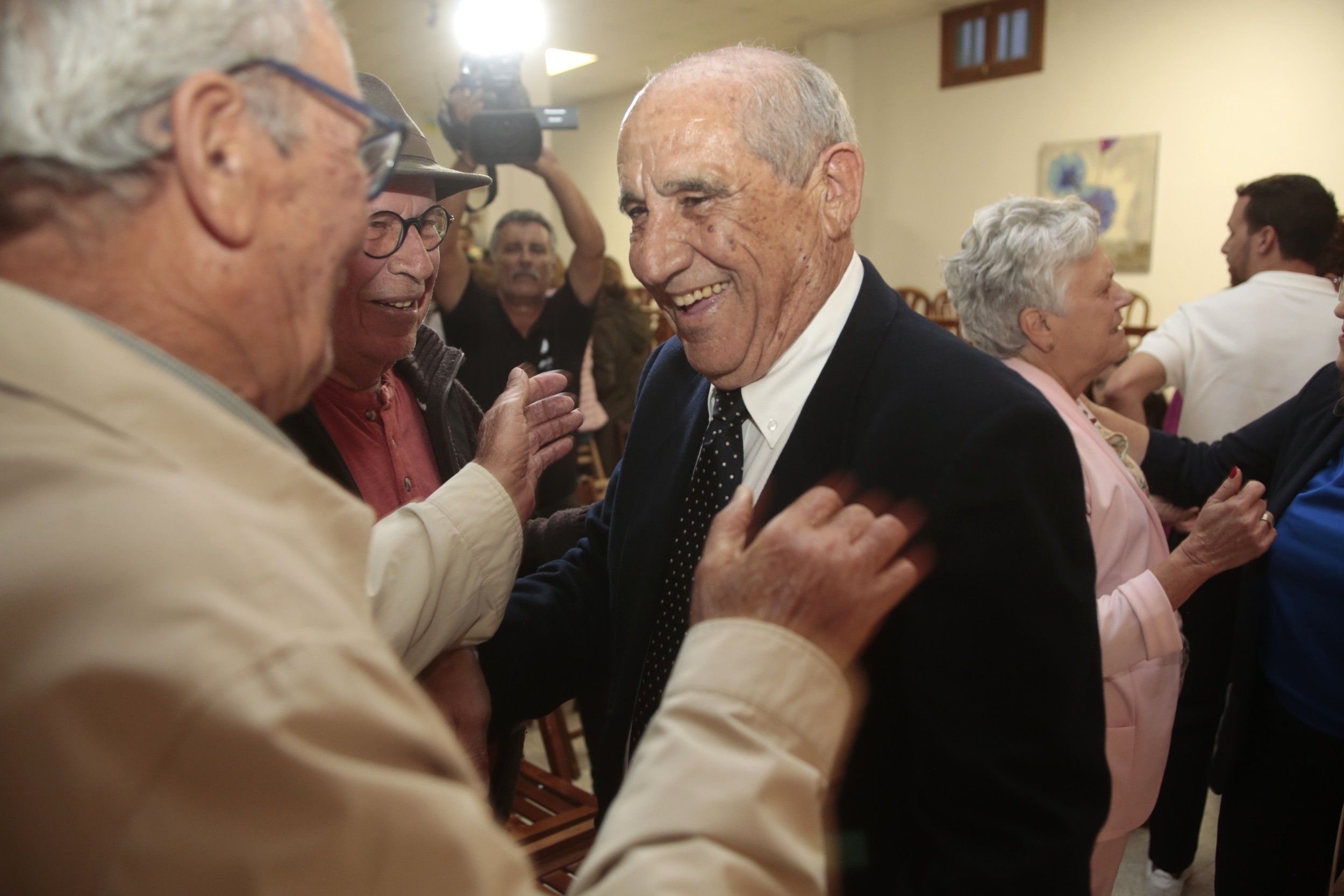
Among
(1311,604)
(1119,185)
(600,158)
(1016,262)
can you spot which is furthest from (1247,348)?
(600,158)

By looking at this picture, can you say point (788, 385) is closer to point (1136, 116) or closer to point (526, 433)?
point (526, 433)

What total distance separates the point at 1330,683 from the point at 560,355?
232cm

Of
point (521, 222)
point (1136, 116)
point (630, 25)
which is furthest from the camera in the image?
point (630, 25)

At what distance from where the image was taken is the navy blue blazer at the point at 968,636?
0.89m

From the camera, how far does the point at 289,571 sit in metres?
0.55

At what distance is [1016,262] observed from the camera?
1.94 metres

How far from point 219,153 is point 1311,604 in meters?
2.06

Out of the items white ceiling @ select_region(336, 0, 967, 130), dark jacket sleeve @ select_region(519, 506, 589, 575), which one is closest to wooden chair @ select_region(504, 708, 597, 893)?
dark jacket sleeve @ select_region(519, 506, 589, 575)

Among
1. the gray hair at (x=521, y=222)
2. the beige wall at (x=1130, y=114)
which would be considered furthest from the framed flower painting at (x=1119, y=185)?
the gray hair at (x=521, y=222)

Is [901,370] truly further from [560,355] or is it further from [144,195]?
[560,355]

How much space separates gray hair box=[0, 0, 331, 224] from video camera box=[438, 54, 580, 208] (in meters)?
2.39

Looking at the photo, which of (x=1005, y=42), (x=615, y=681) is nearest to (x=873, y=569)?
(x=615, y=681)

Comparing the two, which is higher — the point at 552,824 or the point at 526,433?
the point at 526,433

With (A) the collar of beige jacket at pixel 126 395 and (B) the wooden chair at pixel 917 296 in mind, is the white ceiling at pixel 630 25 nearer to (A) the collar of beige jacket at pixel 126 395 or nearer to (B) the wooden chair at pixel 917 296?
(B) the wooden chair at pixel 917 296
